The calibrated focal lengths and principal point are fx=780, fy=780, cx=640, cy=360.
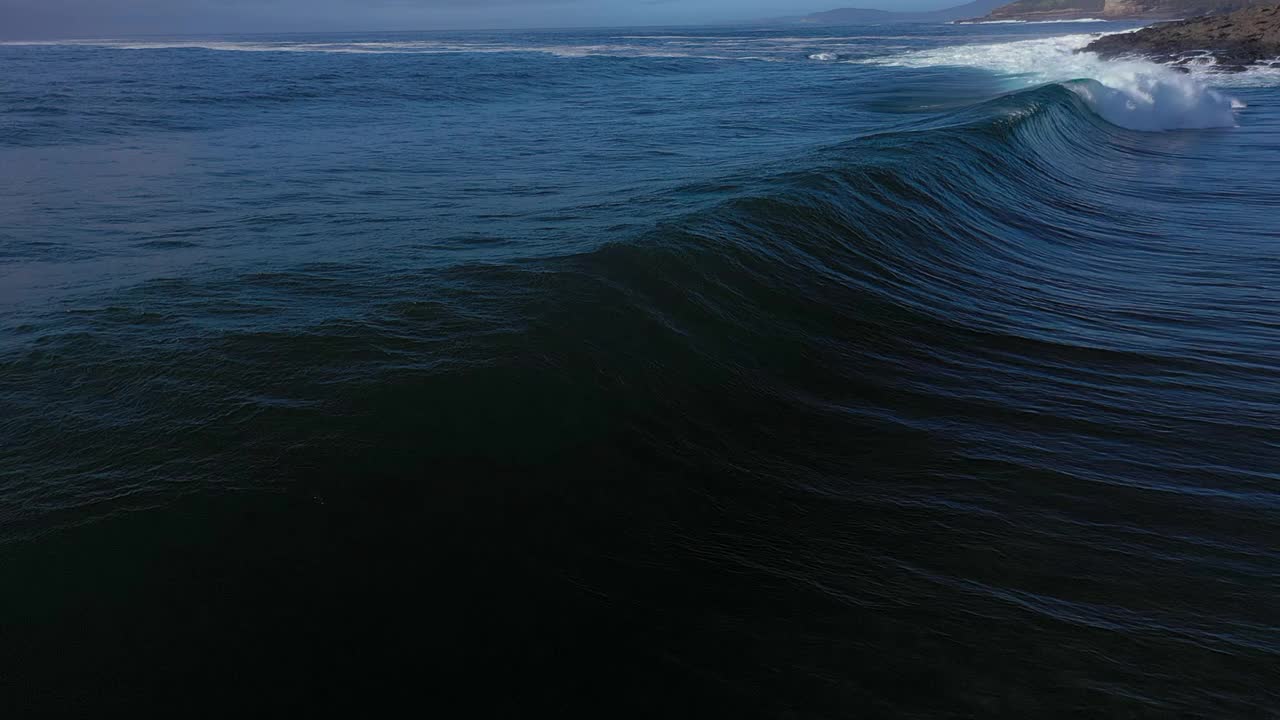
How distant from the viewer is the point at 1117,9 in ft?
463

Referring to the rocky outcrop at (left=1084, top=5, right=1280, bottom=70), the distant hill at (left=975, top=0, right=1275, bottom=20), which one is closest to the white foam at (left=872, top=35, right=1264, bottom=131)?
the rocky outcrop at (left=1084, top=5, right=1280, bottom=70)

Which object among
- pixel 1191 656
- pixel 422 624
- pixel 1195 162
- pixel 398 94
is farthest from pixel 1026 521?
pixel 398 94

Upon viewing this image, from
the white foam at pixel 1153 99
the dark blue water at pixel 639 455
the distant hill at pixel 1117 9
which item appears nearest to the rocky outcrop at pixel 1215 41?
the white foam at pixel 1153 99

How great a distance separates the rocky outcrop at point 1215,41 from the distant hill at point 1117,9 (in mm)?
53332

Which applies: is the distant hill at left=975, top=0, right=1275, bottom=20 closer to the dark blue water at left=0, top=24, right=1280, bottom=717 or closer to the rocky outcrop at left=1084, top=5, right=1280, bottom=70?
the rocky outcrop at left=1084, top=5, right=1280, bottom=70

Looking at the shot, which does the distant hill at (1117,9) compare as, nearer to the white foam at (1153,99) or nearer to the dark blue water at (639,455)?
the white foam at (1153,99)

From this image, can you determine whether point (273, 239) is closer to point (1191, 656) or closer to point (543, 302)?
point (543, 302)

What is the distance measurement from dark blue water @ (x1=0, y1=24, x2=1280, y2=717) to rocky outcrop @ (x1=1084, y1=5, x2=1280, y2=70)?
35376 millimetres

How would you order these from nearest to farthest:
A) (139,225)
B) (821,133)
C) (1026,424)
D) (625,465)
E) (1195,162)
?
(625,465)
(1026,424)
(139,225)
(1195,162)
(821,133)

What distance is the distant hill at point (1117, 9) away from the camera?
115562 millimetres

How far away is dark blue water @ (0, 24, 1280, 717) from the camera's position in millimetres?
3129

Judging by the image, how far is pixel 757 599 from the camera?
349cm

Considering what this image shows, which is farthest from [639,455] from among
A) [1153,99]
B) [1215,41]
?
[1215,41]

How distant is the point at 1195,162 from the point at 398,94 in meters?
23.0
